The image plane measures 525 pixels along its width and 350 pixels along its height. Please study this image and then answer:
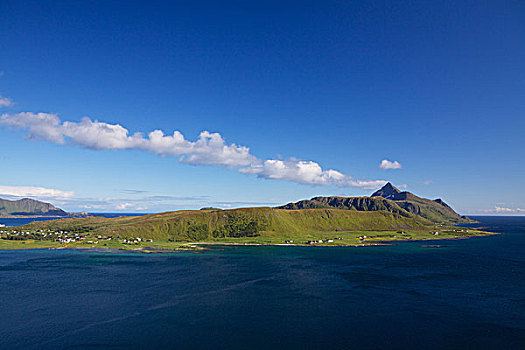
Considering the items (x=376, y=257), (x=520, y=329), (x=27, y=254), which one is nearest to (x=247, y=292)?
(x=520, y=329)

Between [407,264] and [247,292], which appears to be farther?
[407,264]

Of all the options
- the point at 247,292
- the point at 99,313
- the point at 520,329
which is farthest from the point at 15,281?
the point at 520,329

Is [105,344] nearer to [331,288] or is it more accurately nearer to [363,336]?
[363,336]

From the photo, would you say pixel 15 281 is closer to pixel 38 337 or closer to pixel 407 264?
pixel 38 337

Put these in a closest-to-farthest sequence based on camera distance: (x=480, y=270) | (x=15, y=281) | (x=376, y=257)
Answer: (x=15, y=281), (x=480, y=270), (x=376, y=257)

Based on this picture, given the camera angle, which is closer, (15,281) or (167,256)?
(15,281)

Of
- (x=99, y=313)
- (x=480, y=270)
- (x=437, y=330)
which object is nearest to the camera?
(x=437, y=330)
